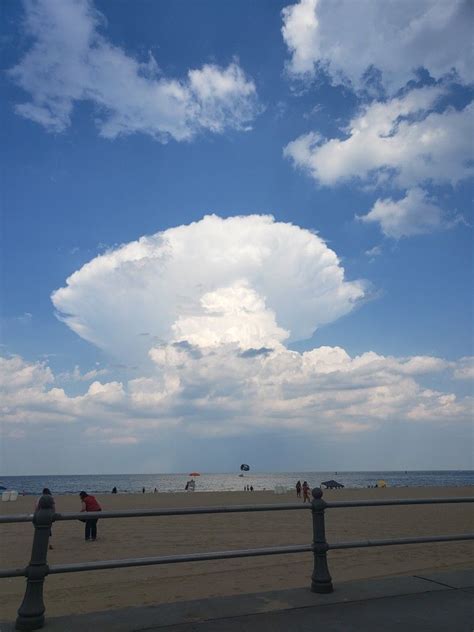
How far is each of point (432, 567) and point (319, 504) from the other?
6.77 m

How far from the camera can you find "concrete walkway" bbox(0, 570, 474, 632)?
379 cm


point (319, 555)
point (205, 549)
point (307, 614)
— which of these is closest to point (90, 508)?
point (205, 549)

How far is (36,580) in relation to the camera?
155 inches

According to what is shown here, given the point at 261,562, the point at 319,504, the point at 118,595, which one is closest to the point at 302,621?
the point at 319,504

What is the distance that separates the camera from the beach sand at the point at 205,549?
26.8 feet

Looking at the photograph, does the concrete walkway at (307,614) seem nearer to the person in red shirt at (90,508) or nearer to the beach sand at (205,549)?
the beach sand at (205,549)

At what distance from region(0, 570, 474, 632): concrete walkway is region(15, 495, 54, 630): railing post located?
0.41 ft

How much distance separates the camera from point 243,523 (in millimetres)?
19469

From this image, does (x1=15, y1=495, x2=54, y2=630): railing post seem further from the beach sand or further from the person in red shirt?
the person in red shirt

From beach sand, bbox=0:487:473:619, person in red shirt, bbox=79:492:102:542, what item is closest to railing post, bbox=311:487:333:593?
beach sand, bbox=0:487:473:619

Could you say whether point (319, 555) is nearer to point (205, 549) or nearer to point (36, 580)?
point (36, 580)

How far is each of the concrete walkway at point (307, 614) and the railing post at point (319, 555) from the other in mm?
100

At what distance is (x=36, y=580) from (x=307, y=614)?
87.5 inches

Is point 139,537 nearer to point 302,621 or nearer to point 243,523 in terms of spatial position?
point 243,523
